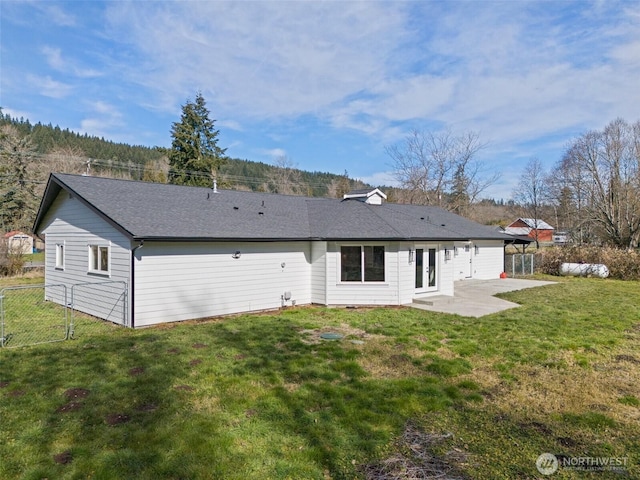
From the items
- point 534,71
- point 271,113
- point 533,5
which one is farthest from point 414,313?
point 271,113

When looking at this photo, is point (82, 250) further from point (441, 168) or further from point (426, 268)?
point (441, 168)

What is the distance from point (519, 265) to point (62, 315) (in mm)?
23643

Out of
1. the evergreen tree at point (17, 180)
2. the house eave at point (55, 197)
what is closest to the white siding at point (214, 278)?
the house eave at point (55, 197)

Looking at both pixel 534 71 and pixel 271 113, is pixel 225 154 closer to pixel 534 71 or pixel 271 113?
pixel 271 113

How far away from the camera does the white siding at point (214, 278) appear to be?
952 cm

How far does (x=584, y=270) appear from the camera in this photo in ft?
69.9

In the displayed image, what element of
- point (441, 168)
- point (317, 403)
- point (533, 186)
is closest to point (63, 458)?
point (317, 403)

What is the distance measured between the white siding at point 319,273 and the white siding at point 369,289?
0.74 ft

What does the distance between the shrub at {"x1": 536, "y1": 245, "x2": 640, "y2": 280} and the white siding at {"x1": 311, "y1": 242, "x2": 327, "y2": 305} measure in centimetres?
1761

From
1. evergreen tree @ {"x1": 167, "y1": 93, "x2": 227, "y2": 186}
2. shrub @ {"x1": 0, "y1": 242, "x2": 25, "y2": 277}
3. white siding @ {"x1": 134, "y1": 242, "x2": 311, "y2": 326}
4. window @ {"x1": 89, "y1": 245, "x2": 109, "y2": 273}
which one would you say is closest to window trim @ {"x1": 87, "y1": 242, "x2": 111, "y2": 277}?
window @ {"x1": 89, "y1": 245, "x2": 109, "y2": 273}

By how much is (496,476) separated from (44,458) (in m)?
4.35

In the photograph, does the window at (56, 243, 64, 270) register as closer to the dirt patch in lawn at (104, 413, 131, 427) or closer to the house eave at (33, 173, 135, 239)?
the house eave at (33, 173, 135, 239)

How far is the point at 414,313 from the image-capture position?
11.0m

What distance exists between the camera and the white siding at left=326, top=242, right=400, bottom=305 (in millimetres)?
12312
